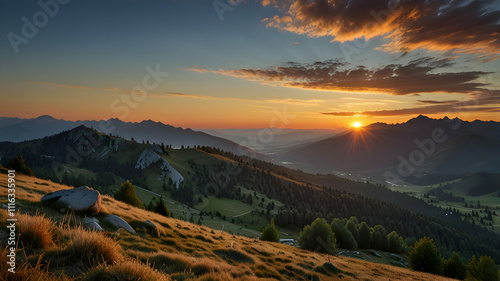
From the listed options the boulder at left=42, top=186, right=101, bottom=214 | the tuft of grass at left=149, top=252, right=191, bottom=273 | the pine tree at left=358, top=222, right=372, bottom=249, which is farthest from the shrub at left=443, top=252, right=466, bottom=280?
the boulder at left=42, top=186, right=101, bottom=214

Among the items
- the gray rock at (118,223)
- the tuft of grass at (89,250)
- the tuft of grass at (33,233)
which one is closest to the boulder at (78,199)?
the gray rock at (118,223)

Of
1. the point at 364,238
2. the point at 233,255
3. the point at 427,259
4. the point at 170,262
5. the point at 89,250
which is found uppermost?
the point at 89,250

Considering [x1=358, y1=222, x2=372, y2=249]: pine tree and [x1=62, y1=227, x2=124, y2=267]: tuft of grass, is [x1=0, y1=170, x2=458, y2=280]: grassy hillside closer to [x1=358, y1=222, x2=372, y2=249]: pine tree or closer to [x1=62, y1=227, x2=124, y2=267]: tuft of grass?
[x1=62, y1=227, x2=124, y2=267]: tuft of grass

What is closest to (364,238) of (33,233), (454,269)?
(454,269)

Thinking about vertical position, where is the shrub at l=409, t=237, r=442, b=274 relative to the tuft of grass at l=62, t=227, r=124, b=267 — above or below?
below

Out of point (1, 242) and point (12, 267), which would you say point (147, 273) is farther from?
point (1, 242)

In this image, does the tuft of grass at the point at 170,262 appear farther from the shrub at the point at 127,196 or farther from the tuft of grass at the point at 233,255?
the shrub at the point at 127,196

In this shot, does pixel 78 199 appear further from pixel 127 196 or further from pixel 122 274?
pixel 127 196

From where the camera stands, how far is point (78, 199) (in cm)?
1919

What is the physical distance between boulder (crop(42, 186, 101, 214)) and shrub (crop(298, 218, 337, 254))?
62.5m

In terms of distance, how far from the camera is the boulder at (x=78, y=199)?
61.4ft

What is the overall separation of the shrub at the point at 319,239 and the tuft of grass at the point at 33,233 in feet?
225

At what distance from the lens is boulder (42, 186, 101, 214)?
18703 millimetres

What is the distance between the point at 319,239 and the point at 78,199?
6364 centimetres
